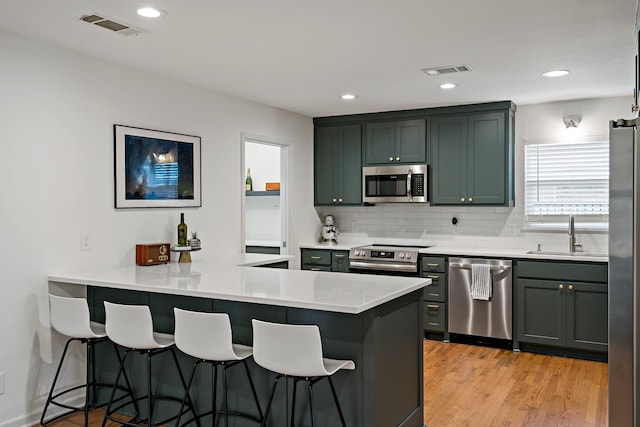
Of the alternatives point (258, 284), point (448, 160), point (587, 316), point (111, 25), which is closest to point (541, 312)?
point (587, 316)

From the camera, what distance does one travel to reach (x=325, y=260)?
611 cm

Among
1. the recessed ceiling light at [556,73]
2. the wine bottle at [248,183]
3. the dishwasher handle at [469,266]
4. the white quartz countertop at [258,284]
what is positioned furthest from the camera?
the wine bottle at [248,183]

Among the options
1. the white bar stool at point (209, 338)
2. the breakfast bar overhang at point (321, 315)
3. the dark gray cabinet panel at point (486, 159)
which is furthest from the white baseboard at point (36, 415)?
the dark gray cabinet panel at point (486, 159)

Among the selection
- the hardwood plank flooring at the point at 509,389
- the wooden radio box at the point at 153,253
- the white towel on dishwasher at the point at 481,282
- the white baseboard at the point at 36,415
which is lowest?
the hardwood plank flooring at the point at 509,389

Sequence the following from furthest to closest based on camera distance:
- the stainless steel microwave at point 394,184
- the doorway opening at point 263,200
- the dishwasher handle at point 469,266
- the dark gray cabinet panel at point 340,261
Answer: the doorway opening at point 263,200, the dark gray cabinet panel at point 340,261, the stainless steel microwave at point 394,184, the dishwasher handle at point 469,266

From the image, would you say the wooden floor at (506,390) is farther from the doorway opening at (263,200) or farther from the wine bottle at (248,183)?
the wine bottle at (248,183)

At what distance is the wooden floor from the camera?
11.5 ft

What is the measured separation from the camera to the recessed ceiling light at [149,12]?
291 centimetres

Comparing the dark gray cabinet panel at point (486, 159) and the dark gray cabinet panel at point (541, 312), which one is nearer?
the dark gray cabinet panel at point (541, 312)

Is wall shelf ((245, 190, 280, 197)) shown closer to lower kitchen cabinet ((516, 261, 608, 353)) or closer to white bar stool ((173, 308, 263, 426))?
lower kitchen cabinet ((516, 261, 608, 353))

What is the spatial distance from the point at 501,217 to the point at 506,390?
2.20m

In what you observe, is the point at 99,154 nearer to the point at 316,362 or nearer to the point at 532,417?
the point at 316,362

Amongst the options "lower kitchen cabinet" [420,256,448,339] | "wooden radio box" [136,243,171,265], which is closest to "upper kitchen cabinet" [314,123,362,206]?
"lower kitchen cabinet" [420,256,448,339]

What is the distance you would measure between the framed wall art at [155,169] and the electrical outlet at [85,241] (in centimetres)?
31
